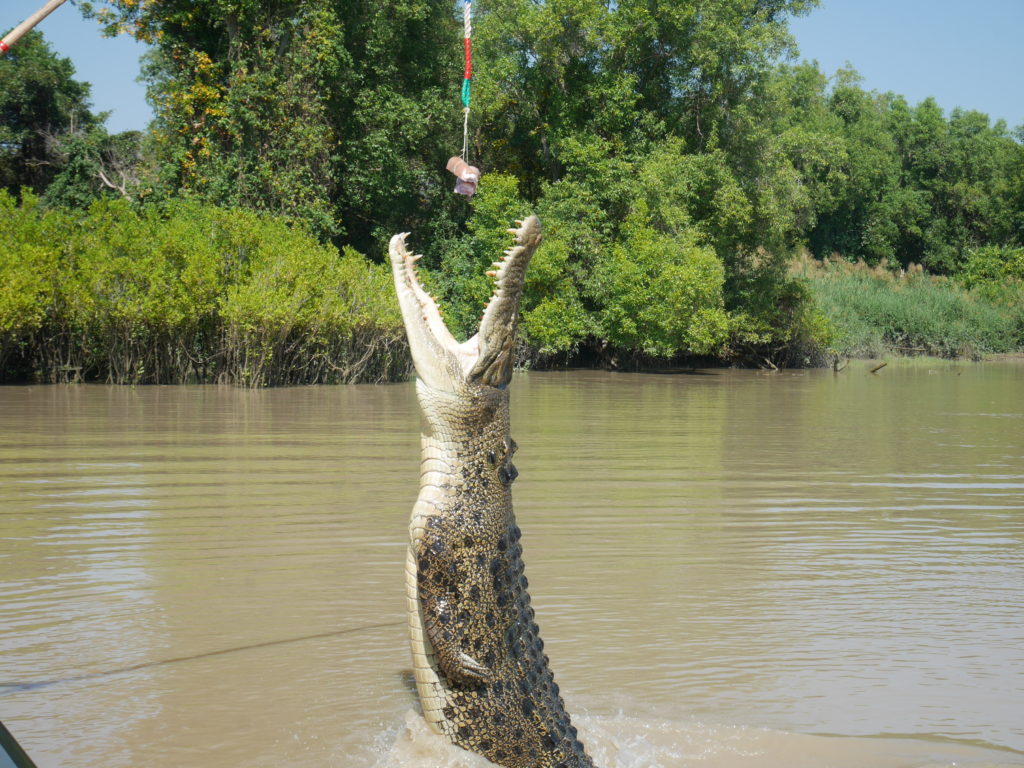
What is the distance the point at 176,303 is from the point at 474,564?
1643cm

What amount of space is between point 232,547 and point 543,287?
21601mm

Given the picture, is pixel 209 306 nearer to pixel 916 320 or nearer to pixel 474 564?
pixel 474 564

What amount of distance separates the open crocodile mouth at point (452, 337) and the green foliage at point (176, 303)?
49.7 feet

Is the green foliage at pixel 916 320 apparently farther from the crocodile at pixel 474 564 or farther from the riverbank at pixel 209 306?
the crocodile at pixel 474 564

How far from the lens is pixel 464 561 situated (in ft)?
12.1

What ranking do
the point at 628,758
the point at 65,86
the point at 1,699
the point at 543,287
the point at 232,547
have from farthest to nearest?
the point at 65,86
the point at 543,287
the point at 232,547
the point at 1,699
the point at 628,758

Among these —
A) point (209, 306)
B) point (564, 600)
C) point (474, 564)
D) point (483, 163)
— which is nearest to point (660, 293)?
point (483, 163)

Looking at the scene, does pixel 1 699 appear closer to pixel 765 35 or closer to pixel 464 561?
pixel 464 561

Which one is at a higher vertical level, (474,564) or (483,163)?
(483,163)

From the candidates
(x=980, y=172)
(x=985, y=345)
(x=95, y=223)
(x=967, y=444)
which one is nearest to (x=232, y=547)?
(x=967, y=444)

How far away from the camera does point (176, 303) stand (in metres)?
18.9

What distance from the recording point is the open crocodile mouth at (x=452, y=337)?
3820 millimetres

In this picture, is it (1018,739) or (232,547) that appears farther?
(232,547)

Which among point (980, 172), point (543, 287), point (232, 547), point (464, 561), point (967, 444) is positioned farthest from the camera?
point (980, 172)
